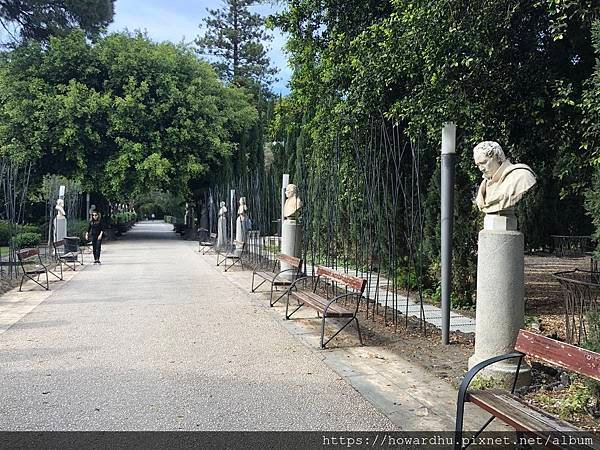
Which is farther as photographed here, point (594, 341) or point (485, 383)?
point (485, 383)

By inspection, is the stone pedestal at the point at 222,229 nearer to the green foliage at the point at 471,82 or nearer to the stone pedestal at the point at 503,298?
the green foliage at the point at 471,82

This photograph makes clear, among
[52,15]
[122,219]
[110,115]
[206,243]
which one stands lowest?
[206,243]

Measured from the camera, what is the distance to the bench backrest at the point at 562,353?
316cm

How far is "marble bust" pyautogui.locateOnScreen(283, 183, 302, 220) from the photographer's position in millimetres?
11375

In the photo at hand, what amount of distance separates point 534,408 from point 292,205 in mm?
8284

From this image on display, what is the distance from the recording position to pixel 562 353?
11.3ft

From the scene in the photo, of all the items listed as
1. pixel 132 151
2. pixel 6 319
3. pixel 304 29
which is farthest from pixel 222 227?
pixel 6 319

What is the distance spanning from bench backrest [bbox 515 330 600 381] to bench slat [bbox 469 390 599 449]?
312 millimetres

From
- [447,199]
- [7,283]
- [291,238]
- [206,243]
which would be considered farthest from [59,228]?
[447,199]

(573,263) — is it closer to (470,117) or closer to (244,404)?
(470,117)

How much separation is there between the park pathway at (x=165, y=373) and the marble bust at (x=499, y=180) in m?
2.00

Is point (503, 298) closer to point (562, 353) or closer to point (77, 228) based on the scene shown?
point (562, 353)

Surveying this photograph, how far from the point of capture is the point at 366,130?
35.5 feet

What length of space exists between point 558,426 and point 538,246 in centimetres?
1946
